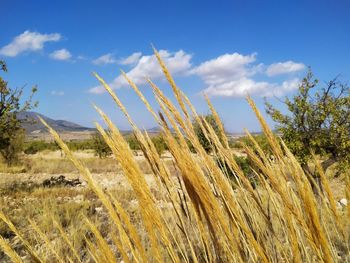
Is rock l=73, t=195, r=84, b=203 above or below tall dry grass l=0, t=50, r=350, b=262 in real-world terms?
below

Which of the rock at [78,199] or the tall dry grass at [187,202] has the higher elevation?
→ the tall dry grass at [187,202]

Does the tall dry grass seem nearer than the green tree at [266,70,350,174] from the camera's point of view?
Yes

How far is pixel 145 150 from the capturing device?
131cm

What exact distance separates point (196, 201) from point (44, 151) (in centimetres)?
4212

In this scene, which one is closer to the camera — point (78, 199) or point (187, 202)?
point (187, 202)

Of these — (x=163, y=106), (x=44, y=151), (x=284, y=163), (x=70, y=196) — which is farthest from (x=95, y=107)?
(x=44, y=151)

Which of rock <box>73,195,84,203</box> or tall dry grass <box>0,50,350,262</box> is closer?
tall dry grass <box>0,50,350,262</box>

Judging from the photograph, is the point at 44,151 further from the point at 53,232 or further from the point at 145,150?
the point at 145,150

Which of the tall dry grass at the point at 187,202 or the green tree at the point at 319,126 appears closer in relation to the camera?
the tall dry grass at the point at 187,202

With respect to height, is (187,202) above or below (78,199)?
above

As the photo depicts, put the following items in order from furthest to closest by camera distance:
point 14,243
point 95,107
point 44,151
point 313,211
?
point 44,151, point 14,243, point 95,107, point 313,211

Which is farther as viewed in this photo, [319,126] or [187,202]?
[319,126]

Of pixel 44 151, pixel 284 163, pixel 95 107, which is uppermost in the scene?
pixel 95 107

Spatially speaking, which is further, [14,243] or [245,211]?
[14,243]
